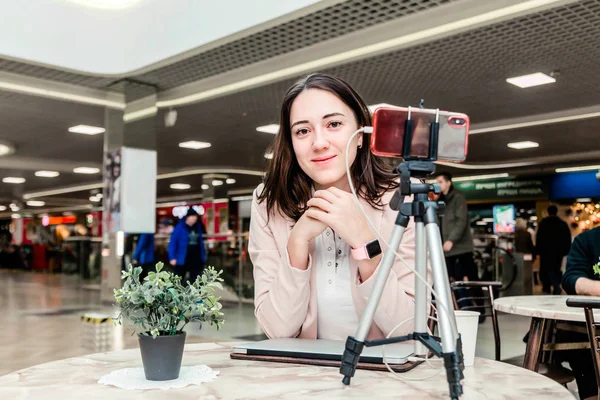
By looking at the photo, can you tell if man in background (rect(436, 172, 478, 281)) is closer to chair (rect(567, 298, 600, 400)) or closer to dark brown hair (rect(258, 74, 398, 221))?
chair (rect(567, 298, 600, 400))

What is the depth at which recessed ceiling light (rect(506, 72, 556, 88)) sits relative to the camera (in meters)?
5.95

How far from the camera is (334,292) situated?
1416mm

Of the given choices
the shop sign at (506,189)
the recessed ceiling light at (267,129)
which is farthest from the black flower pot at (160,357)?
the shop sign at (506,189)

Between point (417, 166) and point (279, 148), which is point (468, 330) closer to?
point (417, 166)

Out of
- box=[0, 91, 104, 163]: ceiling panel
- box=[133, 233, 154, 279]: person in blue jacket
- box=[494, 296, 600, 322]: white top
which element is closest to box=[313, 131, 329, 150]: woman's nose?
box=[494, 296, 600, 322]: white top

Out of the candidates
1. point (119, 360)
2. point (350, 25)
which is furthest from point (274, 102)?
point (119, 360)

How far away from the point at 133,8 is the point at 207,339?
335 centimetres

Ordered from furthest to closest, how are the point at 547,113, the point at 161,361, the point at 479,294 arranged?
the point at 547,113
the point at 479,294
the point at 161,361

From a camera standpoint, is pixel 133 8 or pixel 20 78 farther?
pixel 20 78

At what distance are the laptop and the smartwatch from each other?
0.18 m

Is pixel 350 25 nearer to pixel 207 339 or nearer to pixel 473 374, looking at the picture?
pixel 207 339

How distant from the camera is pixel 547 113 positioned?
25.2 feet

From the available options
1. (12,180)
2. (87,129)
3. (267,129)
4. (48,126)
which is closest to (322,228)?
(267,129)

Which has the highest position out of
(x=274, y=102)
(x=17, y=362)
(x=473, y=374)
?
(x=274, y=102)
